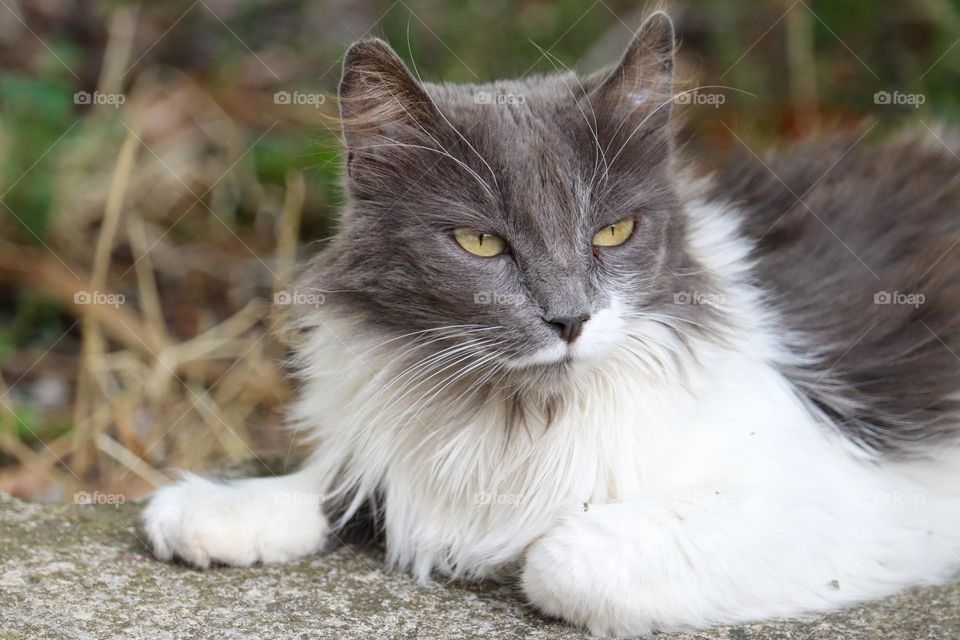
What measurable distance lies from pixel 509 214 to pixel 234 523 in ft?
3.39

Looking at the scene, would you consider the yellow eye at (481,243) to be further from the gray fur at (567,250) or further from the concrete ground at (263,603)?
the concrete ground at (263,603)

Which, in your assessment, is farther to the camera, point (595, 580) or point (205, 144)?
point (205, 144)

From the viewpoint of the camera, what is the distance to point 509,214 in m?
2.45

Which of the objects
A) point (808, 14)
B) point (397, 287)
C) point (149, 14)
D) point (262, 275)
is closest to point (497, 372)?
point (397, 287)

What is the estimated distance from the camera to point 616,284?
97.7 inches

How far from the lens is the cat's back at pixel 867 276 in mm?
2965

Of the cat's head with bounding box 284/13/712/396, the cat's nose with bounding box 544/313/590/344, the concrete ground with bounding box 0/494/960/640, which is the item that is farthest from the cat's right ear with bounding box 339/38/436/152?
the concrete ground with bounding box 0/494/960/640

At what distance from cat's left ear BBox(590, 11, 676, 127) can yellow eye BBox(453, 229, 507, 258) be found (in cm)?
43

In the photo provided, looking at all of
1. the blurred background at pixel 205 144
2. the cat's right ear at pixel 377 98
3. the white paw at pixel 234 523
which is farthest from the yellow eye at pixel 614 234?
the blurred background at pixel 205 144

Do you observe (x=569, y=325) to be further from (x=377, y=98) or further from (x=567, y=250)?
(x=377, y=98)

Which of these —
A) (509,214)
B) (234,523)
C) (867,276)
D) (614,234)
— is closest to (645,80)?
(614,234)

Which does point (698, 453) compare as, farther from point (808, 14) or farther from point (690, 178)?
point (808, 14)

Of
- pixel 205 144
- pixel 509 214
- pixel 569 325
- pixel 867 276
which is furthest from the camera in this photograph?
pixel 205 144

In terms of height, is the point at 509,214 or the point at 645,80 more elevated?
the point at 645,80
